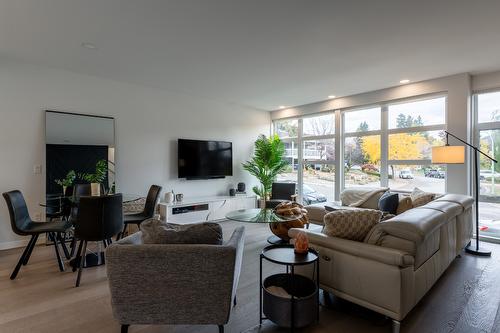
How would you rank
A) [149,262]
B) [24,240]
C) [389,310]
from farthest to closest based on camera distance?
[24,240] < [389,310] < [149,262]

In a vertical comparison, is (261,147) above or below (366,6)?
below

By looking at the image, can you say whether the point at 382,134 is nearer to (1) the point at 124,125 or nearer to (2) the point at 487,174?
(2) the point at 487,174

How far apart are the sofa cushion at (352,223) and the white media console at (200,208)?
128 inches

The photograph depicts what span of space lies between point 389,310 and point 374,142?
158 inches

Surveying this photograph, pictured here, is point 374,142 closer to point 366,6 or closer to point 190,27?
point 366,6

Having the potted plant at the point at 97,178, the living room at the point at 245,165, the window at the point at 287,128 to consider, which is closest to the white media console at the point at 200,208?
the living room at the point at 245,165

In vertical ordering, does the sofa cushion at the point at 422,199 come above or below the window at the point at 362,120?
below

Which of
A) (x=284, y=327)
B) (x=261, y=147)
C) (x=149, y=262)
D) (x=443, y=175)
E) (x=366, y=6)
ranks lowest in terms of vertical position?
(x=284, y=327)

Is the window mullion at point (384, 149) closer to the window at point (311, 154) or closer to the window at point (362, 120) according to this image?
the window at point (362, 120)

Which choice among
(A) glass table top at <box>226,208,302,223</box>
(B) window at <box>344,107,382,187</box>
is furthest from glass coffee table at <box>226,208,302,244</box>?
(B) window at <box>344,107,382,187</box>

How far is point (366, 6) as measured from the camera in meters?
2.37

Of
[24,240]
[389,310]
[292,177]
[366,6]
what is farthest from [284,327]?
[292,177]

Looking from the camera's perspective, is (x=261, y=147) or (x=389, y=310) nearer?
(x=389, y=310)

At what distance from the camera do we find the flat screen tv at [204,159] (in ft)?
17.5
